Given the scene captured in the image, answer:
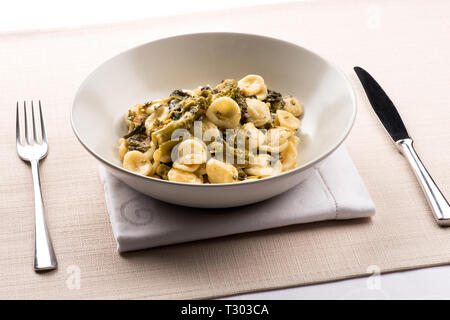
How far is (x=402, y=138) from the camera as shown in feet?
4.63

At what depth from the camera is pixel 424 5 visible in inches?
85.0

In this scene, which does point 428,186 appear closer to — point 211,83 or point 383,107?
point 383,107

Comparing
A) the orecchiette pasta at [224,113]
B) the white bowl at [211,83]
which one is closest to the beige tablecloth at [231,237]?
the white bowl at [211,83]

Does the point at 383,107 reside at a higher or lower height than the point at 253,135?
higher

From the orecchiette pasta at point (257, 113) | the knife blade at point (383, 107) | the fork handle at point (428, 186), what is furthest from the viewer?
the knife blade at point (383, 107)

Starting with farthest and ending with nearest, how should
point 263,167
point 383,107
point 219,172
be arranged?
point 383,107 < point 263,167 < point 219,172

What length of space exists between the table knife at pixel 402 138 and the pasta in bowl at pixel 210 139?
0.98ft

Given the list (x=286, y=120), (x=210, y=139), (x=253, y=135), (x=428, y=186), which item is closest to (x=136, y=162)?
(x=210, y=139)

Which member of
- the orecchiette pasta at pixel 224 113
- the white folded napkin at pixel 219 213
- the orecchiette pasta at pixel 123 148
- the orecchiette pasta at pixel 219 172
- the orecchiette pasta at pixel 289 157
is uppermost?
the orecchiette pasta at pixel 224 113

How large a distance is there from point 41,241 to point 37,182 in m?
0.19

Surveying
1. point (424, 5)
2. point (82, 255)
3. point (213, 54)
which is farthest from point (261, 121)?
point (424, 5)

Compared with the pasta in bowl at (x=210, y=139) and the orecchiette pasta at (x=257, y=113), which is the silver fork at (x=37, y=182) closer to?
the pasta in bowl at (x=210, y=139)

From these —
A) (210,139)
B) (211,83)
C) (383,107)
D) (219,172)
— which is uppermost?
(211,83)

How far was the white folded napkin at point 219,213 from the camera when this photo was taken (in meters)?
1.11
